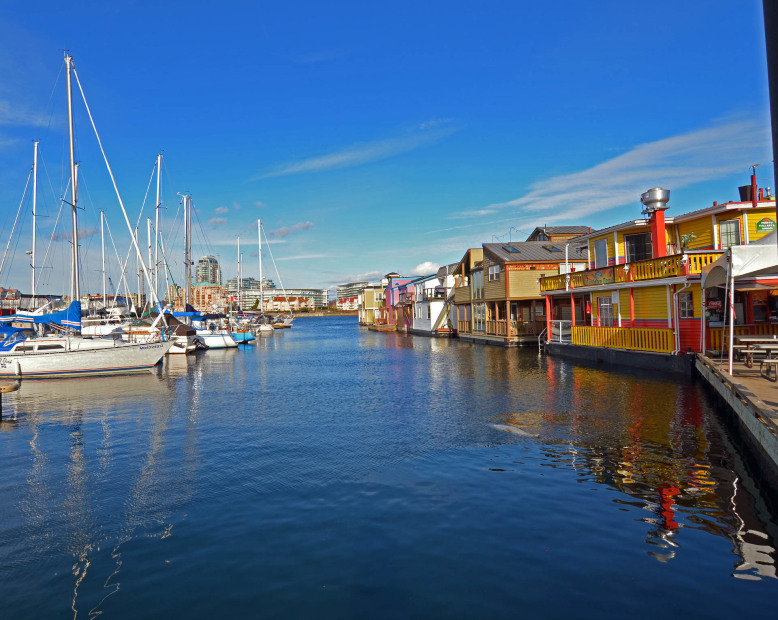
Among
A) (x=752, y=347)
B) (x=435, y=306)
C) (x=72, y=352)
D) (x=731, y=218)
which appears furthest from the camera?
(x=435, y=306)

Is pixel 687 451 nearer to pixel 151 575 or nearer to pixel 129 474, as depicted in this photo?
pixel 151 575

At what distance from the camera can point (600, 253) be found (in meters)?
33.1

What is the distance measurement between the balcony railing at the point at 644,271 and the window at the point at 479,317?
48.5ft

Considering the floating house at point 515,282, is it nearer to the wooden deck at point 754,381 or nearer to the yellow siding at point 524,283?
the yellow siding at point 524,283

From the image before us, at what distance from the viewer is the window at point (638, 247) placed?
29.7m

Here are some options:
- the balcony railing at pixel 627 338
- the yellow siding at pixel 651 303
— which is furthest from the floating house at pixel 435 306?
the yellow siding at pixel 651 303

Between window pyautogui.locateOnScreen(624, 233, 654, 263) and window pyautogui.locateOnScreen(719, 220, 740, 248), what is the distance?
4513 mm

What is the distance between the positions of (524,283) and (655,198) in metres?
17.3

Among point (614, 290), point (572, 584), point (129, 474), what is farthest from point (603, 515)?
point (614, 290)

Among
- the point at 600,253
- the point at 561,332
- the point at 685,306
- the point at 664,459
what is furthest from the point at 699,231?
the point at 664,459

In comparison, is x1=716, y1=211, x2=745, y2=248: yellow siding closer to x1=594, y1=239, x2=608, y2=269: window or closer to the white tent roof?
x1=594, y1=239, x2=608, y2=269: window

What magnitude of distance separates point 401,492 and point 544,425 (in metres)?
6.66

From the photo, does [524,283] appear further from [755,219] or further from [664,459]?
[664,459]

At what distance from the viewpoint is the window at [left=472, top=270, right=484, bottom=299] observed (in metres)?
51.3
